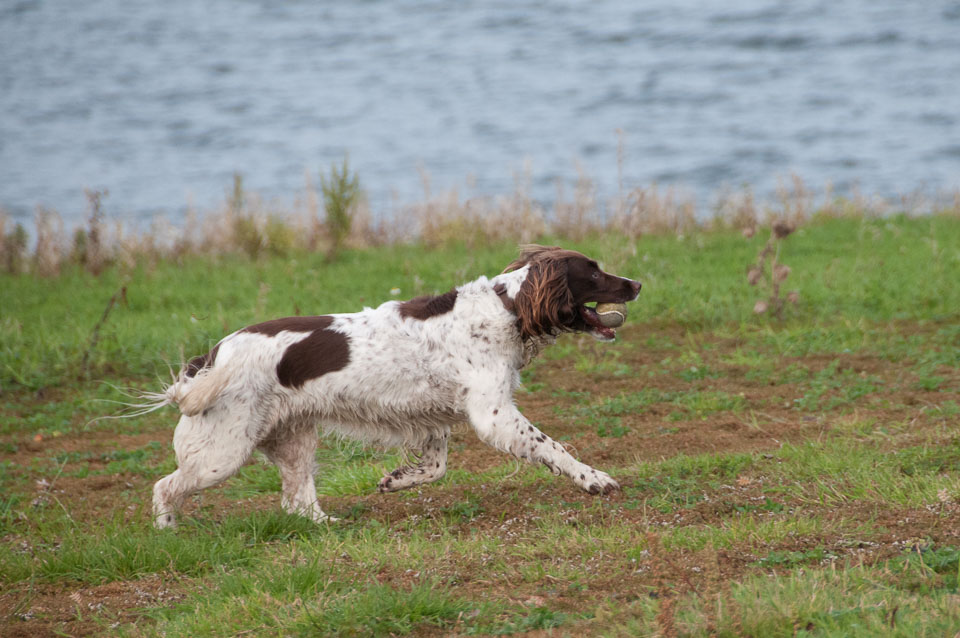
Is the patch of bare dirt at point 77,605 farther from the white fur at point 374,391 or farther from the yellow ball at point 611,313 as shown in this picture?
the yellow ball at point 611,313

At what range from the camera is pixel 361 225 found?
1476 centimetres

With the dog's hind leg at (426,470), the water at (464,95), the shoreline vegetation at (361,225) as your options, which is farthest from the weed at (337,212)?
the water at (464,95)

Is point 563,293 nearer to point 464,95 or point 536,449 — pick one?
point 536,449

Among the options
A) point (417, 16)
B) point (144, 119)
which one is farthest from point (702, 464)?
point (417, 16)

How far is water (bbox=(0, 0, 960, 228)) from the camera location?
93.7 ft

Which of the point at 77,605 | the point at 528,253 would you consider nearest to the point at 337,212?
the point at 528,253

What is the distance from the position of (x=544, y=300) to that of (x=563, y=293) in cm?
12

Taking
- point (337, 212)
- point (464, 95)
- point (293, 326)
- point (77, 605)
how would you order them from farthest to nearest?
point (464, 95) → point (337, 212) → point (293, 326) → point (77, 605)

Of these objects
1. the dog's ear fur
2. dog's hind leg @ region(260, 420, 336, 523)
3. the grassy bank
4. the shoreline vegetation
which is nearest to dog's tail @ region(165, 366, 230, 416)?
dog's hind leg @ region(260, 420, 336, 523)

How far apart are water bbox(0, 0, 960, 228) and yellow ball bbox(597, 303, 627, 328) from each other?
17962mm

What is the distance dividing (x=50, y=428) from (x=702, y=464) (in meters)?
5.12

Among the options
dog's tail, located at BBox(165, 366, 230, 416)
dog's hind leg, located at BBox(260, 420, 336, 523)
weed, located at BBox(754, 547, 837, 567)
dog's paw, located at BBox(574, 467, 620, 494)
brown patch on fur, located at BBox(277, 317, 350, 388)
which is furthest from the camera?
dog's hind leg, located at BBox(260, 420, 336, 523)

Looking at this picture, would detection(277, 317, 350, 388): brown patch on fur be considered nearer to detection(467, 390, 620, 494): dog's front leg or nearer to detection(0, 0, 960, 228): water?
detection(467, 390, 620, 494): dog's front leg

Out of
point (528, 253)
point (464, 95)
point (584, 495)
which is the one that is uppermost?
point (528, 253)
